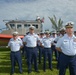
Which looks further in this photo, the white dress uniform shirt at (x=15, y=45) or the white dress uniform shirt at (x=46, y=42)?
the white dress uniform shirt at (x=46, y=42)

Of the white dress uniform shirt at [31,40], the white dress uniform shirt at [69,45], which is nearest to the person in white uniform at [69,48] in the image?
the white dress uniform shirt at [69,45]

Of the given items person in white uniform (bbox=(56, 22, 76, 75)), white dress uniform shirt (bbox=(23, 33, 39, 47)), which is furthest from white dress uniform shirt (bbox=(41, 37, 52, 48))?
person in white uniform (bbox=(56, 22, 76, 75))

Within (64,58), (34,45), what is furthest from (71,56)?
(34,45)

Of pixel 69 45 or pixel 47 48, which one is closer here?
pixel 69 45

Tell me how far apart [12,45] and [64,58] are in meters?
3.69

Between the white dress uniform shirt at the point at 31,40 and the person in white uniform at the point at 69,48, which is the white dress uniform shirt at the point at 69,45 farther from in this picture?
the white dress uniform shirt at the point at 31,40

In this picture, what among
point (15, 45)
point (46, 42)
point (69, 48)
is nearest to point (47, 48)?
point (46, 42)

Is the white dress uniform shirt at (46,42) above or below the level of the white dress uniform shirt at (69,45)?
below

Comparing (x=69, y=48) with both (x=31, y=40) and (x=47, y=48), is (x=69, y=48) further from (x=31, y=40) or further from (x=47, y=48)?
(x=47, y=48)

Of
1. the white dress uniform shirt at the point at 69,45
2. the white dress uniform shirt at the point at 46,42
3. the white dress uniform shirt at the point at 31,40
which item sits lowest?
the white dress uniform shirt at the point at 46,42

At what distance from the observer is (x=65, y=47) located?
711 centimetres

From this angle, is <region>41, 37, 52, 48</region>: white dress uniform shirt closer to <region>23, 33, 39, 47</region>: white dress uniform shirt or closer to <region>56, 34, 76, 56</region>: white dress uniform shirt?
<region>23, 33, 39, 47</region>: white dress uniform shirt

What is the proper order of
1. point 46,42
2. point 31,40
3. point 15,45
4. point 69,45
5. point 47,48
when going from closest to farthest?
point 69,45
point 15,45
point 31,40
point 47,48
point 46,42

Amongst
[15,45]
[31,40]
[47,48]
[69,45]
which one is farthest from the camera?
[47,48]
